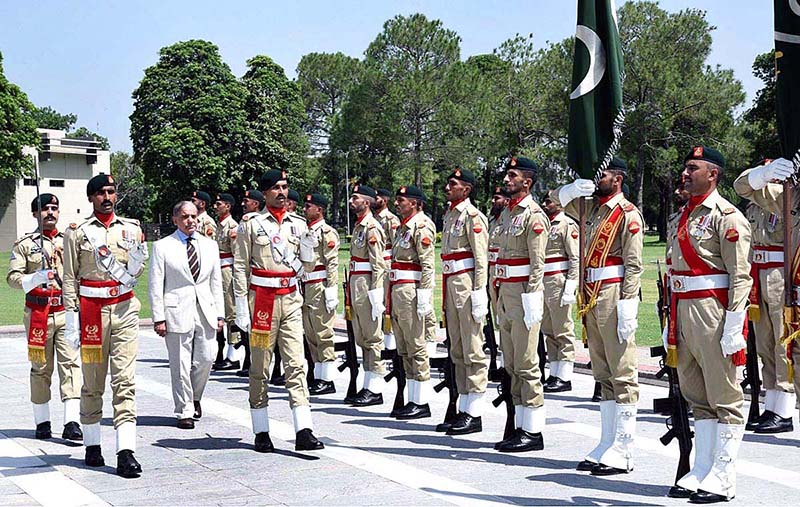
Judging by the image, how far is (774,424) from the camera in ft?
28.9

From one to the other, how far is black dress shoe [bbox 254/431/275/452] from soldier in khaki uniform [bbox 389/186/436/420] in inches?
74.3

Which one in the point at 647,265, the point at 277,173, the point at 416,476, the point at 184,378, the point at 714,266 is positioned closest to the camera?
the point at 714,266

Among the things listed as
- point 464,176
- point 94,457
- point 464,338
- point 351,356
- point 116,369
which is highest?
point 464,176

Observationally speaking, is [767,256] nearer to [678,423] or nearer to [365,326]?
[678,423]

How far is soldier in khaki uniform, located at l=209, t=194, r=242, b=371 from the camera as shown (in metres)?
13.5

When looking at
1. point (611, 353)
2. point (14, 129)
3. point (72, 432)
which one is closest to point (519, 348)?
point (611, 353)

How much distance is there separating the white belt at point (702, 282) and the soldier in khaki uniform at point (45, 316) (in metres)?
5.68

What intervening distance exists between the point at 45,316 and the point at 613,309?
5.24 meters

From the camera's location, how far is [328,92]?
3095 inches

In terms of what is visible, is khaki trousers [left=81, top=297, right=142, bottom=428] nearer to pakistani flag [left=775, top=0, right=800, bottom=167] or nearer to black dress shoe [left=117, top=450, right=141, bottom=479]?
black dress shoe [left=117, top=450, right=141, bottom=479]

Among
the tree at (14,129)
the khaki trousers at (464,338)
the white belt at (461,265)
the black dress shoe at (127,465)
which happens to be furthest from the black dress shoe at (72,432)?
the tree at (14,129)

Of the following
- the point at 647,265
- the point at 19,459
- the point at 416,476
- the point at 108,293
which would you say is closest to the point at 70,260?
the point at 108,293

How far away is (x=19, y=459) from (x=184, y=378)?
187 centimetres

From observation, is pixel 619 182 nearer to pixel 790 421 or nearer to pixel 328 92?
pixel 790 421
